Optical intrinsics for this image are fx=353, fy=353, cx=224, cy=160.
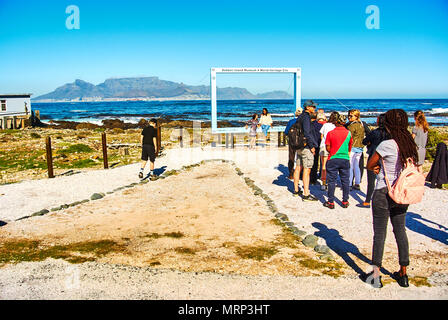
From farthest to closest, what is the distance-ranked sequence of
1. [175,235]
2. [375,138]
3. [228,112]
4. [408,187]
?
[228,112] < [375,138] < [175,235] < [408,187]

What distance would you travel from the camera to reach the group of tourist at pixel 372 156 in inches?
144

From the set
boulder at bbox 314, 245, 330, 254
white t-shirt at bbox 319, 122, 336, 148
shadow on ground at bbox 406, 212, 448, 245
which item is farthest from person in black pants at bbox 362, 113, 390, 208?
boulder at bbox 314, 245, 330, 254

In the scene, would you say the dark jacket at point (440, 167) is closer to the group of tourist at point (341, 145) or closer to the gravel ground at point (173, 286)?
the group of tourist at point (341, 145)

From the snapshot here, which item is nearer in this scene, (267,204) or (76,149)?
(267,204)

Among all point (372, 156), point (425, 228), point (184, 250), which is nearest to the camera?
point (372, 156)

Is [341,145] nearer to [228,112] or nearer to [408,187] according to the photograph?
[408,187]

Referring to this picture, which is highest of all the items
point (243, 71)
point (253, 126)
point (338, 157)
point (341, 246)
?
point (243, 71)

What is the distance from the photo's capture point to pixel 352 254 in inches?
188

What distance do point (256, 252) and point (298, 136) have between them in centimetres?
320

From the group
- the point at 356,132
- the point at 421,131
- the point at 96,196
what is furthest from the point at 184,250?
the point at 421,131

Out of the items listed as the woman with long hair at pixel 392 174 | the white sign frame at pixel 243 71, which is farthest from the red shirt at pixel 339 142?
the white sign frame at pixel 243 71

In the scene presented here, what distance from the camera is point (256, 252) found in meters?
4.88

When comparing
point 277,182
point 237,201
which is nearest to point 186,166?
point 277,182
